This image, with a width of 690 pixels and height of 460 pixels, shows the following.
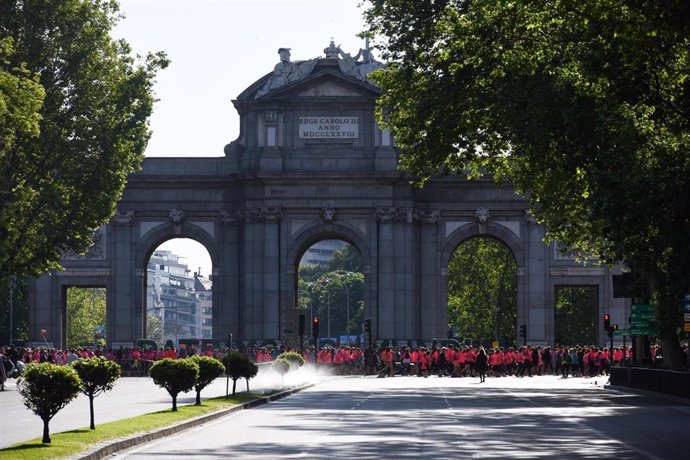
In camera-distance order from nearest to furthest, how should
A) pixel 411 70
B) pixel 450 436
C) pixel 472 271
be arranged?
pixel 450 436
pixel 411 70
pixel 472 271

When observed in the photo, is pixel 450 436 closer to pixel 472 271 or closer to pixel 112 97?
pixel 112 97

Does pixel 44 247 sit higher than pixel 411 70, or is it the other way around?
pixel 411 70

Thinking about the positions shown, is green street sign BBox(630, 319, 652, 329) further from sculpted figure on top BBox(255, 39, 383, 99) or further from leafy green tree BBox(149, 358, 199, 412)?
sculpted figure on top BBox(255, 39, 383, 99)

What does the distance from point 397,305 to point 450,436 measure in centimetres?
5824

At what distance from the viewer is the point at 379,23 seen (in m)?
54.8

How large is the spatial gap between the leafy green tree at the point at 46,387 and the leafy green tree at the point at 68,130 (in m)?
33.2

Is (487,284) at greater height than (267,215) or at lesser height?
lesser

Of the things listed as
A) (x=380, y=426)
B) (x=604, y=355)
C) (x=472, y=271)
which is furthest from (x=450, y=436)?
(x=472, y=271)

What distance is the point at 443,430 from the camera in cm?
3092

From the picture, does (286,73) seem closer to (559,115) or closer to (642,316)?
(642,316)

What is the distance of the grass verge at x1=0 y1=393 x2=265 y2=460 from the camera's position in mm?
22906

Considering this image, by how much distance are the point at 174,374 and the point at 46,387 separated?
35.8 ft

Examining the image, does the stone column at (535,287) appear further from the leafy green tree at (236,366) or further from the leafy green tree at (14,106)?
the leafy green tree at (236,366)

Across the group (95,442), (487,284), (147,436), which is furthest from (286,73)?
(95,442)
